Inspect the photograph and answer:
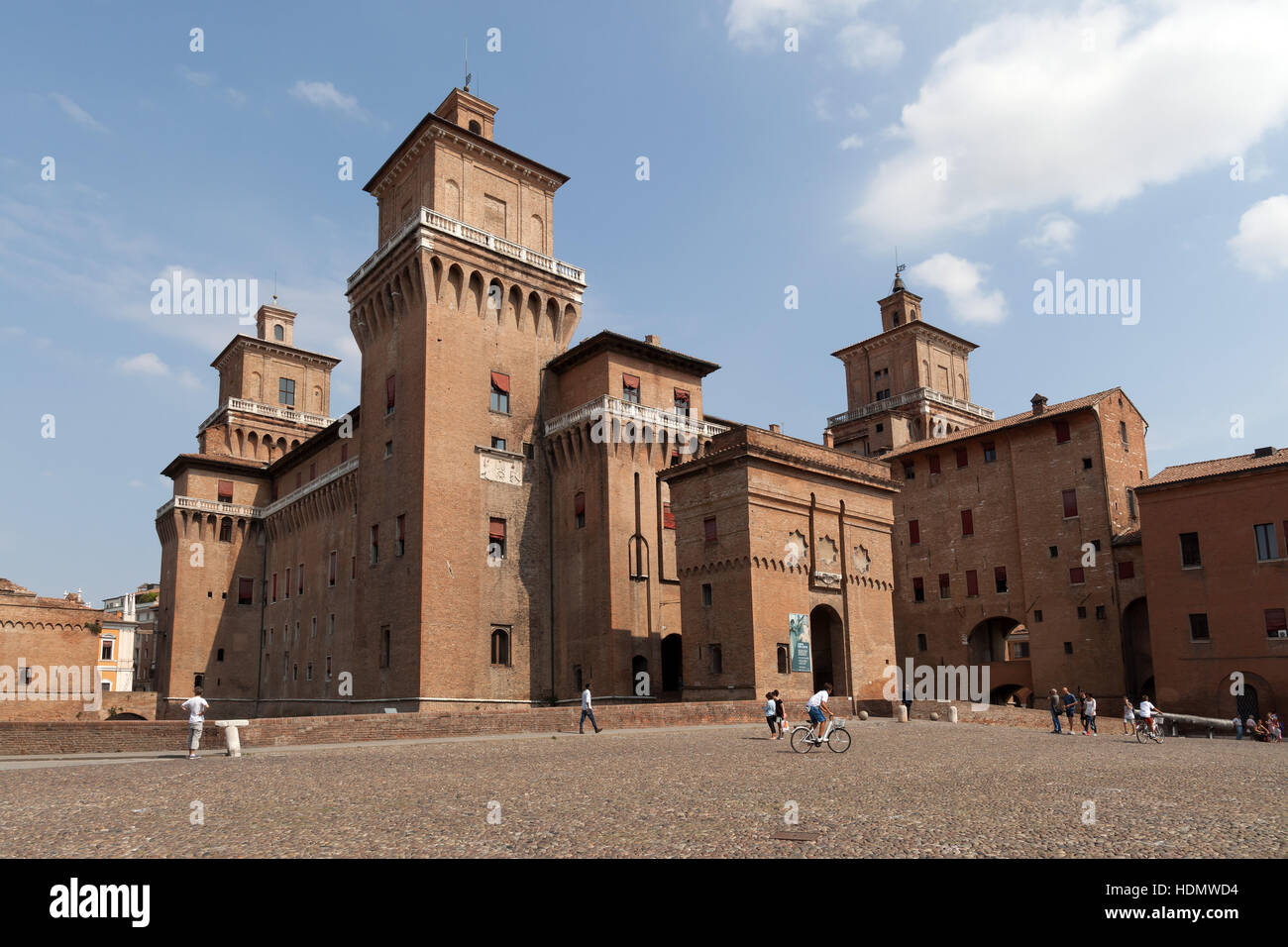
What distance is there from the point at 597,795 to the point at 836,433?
196 ft

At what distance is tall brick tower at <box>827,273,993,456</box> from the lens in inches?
2616

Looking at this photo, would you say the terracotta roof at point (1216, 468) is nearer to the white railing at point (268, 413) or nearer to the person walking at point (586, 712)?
the person walking at point (586, 712)

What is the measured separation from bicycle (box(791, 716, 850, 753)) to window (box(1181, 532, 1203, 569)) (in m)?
26.1

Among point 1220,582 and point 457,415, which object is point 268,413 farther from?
point 1220,582

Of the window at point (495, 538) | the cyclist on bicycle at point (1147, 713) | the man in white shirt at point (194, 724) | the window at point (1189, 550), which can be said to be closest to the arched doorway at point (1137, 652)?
the window at point (1189, 550)

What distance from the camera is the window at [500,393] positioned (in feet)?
140

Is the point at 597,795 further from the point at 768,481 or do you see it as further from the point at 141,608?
the point at 141,608

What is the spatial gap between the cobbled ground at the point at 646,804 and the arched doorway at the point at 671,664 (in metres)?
20.7

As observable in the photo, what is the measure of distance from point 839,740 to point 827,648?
18.0m

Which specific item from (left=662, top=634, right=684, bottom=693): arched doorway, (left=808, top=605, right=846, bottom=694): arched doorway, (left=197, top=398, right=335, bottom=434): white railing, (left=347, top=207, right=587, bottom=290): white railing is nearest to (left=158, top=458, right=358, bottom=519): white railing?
(left=197, top=398, right=335, bottom=434): white railing

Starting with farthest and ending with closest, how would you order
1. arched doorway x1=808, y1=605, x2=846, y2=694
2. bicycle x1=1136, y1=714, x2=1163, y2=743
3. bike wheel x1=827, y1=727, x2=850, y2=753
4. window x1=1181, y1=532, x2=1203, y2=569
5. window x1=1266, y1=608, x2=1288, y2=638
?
window x1=1181, y1=532, x2=1203, y2=569
arched doorway x1=808, y1=605, x2=846, y2=694
window x1=1266, y1=608, x2=1288, y2=638
bicycle x1=1136, y1=714, x2=1163, y2=743
bike wheel x1=827, y1=727, x2=850, y2=753

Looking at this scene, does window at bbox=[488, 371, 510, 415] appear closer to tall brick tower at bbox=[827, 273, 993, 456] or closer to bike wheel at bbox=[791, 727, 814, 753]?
bike wheel at bbox=[791, 727, 814, 753]

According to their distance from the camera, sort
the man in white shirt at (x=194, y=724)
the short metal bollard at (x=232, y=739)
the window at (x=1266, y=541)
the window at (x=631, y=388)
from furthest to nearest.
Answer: the window at (x=631, y=388), the window at (x=1266, y=541), the short metal bollard at (x=232, y=739), the man in white shirt at (x=194, y=724)
